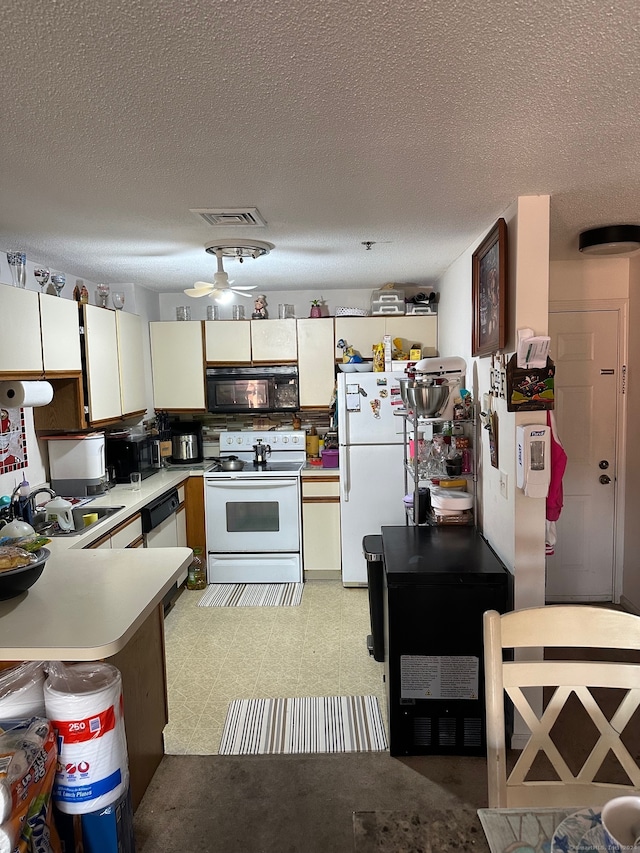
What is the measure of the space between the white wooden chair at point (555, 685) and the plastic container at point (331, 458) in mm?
3159

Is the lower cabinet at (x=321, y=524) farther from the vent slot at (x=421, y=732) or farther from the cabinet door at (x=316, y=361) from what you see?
the vent slot at (x=421, y=732)

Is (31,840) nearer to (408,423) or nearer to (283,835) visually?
(283,835)

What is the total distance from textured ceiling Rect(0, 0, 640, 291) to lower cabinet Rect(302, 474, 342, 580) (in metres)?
2.16

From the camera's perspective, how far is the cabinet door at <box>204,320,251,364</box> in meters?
4.69

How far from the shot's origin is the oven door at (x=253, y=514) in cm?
439

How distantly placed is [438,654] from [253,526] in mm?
2247

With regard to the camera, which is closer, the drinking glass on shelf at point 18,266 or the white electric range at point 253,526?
the drinking glass on shelf at point 18,266

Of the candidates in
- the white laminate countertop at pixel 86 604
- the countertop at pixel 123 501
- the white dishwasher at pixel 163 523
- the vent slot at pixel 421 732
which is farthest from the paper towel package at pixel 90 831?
the white dishwasher at pixel 163 523

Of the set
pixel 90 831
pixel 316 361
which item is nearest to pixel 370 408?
pixel 316 361

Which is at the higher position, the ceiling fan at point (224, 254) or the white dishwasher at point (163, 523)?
the ceiling fan at point (224, 254)

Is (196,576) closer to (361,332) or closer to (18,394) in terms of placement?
(18,394)

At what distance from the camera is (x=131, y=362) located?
162 inches

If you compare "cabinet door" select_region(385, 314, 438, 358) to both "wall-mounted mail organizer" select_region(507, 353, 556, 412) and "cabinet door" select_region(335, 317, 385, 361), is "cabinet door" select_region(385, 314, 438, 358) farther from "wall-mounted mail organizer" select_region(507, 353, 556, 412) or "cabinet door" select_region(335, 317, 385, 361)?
"wall-mounted mail organizer" select_region(507, 353, 556, 412)

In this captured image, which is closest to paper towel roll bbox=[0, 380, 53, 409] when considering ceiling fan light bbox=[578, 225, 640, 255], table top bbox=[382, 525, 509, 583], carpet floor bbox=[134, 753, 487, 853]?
carpet floor bbox=[134, 753, 487, 853]
